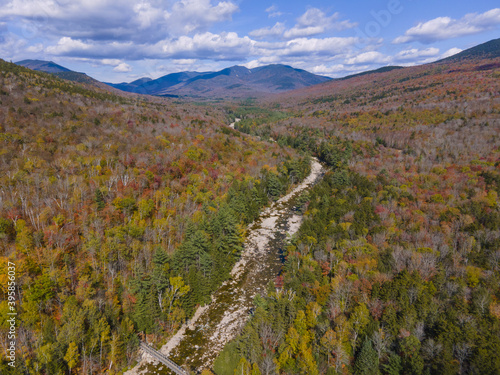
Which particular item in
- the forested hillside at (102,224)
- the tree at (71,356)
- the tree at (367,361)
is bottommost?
the tree at (367,361)

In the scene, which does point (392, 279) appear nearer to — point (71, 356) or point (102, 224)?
point (71, 356)

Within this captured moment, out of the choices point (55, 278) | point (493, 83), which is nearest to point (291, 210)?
point (55, 278)

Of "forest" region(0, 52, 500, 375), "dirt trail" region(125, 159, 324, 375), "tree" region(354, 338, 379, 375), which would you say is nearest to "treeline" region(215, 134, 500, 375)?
"tree" region(354, 338, 379, 375)

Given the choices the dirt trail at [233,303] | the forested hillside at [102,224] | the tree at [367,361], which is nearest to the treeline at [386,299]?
the tree at [367,361]

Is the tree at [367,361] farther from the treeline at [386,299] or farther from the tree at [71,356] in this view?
the tree at [71,356]

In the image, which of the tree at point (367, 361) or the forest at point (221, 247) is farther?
the forest at point (221, 247)

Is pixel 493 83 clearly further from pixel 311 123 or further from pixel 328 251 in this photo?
pixel 328 251

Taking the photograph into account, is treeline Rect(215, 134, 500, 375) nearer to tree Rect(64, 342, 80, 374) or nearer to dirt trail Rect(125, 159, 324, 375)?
dirt trail Rect(125, 159, 324, 375)
